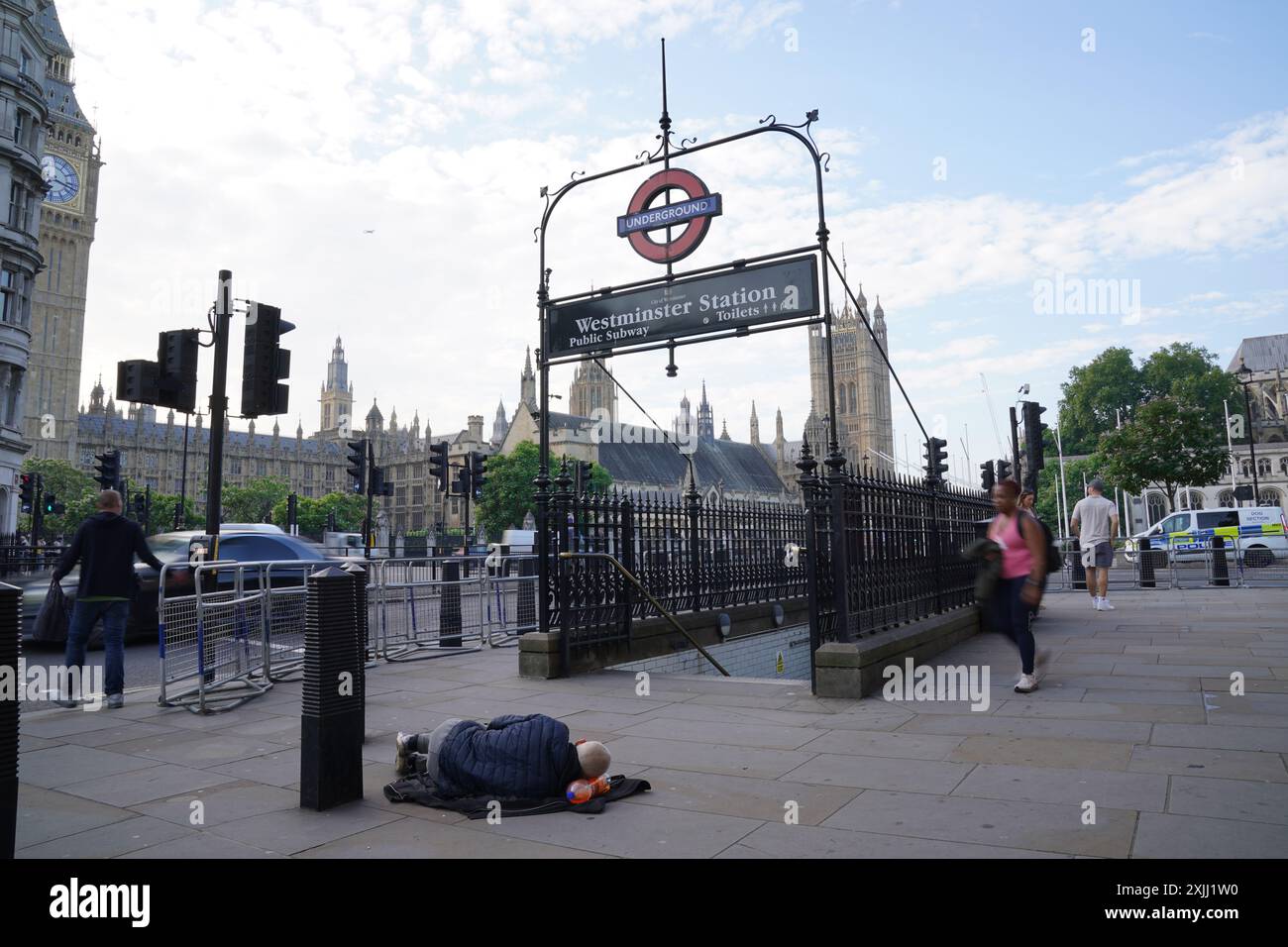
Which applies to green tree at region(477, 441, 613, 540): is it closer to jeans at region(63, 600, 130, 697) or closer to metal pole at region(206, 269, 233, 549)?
metal pole at region(206, 269, 233, 549)

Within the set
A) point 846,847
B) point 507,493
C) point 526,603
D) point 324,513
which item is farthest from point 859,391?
point 846,847

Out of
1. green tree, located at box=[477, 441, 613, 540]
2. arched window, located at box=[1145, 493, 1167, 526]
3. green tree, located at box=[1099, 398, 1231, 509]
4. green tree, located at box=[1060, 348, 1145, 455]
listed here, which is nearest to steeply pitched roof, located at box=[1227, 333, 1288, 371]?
green tree, located at box=[1060, 348, 1145, 455]

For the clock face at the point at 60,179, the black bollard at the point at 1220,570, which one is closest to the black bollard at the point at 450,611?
the black bollard at the point at 1220,570

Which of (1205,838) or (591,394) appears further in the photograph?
(591,394)

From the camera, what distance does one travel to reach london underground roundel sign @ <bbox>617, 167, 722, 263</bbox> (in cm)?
922

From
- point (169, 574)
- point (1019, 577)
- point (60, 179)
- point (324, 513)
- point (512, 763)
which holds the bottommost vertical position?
point (512, 763)

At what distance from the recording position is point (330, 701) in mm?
4184

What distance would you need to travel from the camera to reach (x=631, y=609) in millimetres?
9641

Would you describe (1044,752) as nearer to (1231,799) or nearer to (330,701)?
(1231,799)

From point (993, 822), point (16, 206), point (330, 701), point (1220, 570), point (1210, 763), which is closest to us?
point (993, 822)

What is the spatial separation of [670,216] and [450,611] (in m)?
6.10

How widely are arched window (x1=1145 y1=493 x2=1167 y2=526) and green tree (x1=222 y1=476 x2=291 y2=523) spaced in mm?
79650

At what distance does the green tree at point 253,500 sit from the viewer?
80312mm
